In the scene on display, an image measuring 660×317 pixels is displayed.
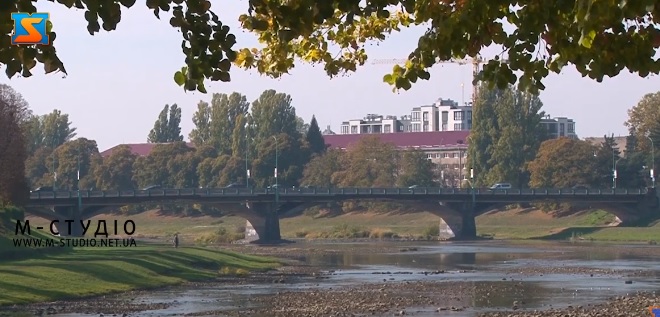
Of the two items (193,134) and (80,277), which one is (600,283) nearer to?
(80,277)

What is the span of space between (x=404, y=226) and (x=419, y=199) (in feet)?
42.3

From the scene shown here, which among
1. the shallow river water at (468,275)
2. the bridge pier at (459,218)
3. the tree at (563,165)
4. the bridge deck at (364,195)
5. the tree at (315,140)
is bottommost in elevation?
the shallow river water at (468,275)

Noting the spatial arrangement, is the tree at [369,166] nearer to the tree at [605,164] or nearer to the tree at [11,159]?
the tree at [605,164]

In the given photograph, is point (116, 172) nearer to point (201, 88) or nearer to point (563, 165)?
point (563, 165)

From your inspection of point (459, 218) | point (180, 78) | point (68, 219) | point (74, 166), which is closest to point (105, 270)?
point (180, 78)

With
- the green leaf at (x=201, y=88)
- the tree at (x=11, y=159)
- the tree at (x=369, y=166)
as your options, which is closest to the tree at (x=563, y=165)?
the tree at (x=369, y=166)

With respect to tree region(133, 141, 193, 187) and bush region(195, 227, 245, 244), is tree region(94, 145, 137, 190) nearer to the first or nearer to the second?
tree region(133, 141, 193, 187)

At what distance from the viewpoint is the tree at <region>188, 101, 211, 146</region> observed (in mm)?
183375

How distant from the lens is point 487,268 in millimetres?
68625

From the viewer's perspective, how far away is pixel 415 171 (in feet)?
491

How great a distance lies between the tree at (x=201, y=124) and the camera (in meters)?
183

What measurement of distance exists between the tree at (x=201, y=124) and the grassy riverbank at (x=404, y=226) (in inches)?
1549

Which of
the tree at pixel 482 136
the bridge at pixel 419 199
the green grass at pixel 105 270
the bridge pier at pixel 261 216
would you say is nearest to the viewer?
the green grass at pixel 105 270

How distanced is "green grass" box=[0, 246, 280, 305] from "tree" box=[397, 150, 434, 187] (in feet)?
242
